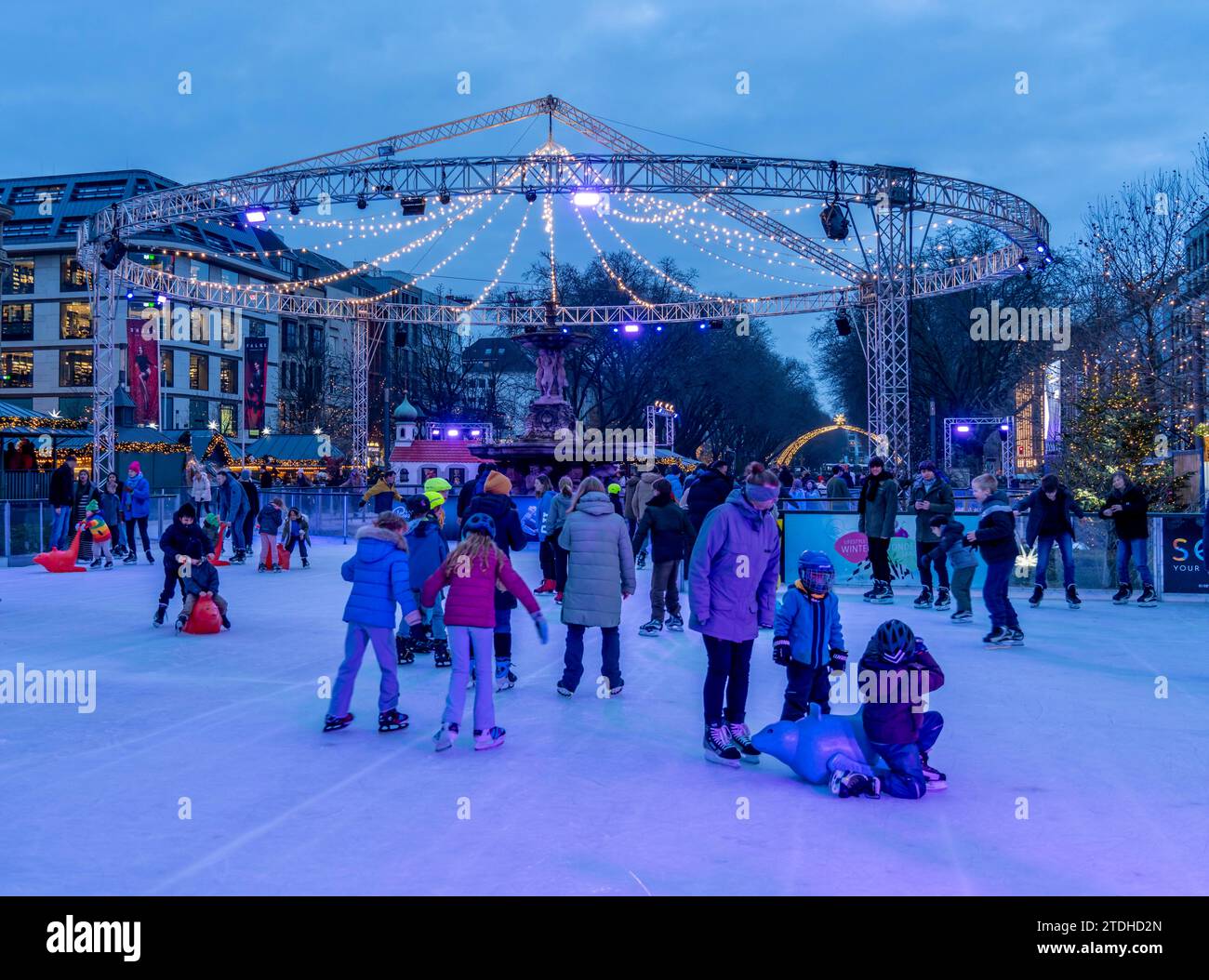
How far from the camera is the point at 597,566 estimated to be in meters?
7.99

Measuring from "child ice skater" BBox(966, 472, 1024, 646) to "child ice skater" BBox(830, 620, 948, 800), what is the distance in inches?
202

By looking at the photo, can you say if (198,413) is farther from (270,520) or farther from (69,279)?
(270,520)

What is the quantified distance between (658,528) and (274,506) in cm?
919

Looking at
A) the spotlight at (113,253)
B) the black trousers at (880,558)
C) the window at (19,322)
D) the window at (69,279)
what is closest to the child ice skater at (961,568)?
the black trousers at (880,558)

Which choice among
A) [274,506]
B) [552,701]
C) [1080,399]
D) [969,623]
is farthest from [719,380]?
[552,701]

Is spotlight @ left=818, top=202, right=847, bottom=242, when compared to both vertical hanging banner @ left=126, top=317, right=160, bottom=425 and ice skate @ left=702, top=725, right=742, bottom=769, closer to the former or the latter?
ice skate @ left=702, top=725, right=742, bottom=769

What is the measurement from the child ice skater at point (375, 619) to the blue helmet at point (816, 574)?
97.3 inches

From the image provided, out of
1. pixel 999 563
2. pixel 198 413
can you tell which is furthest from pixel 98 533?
pixel 198 413

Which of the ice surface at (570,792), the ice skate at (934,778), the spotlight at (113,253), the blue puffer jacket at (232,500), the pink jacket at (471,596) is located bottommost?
the ice surface at (570,792)

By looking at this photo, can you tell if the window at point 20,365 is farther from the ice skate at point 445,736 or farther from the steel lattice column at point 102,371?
the ice skate at point 445,736

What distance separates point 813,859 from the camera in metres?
4.52

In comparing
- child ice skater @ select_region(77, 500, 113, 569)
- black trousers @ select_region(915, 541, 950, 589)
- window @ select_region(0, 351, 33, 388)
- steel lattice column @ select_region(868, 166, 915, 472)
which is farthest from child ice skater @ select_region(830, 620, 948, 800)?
window @ select_region(0, 351, 33, 388)

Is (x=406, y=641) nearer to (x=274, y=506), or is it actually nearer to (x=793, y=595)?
(x=793, y=595)

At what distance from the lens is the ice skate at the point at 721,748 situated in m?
6.19
